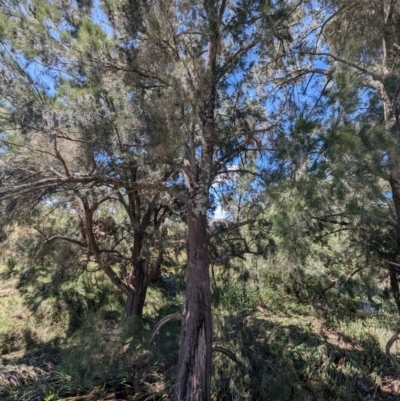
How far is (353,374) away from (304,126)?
15.3ft

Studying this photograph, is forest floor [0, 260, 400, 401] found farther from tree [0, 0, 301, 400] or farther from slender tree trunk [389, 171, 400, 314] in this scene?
slender tree trunk [389, 171, 400, 314]

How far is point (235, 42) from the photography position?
159 inches

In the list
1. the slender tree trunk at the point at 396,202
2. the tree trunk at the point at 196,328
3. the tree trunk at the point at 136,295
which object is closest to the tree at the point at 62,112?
the tree trunk at the point at 196,328

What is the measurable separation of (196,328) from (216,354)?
1282 millimetres

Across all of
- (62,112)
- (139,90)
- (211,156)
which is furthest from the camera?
(211,156)

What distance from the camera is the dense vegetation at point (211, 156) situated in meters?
2.91

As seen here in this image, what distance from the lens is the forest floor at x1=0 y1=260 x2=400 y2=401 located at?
4.02m

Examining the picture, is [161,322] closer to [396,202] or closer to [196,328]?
[196,328]

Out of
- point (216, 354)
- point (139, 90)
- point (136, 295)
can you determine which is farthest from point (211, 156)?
point (136, 295)

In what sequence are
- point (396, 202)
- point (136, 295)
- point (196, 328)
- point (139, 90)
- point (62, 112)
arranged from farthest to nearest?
point (136, 295) < point (139, 90) < point (196, 328) < point (396, 202) < point (62, 112)

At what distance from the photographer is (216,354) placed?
457 cm

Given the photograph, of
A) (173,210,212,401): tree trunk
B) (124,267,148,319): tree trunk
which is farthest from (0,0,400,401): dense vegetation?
(124,267,148,319): tree trunk

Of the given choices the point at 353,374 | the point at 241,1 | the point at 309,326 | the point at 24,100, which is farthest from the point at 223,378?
the point at 241,1

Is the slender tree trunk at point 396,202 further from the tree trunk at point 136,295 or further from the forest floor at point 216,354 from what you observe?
the tree trunk at point 136,295
